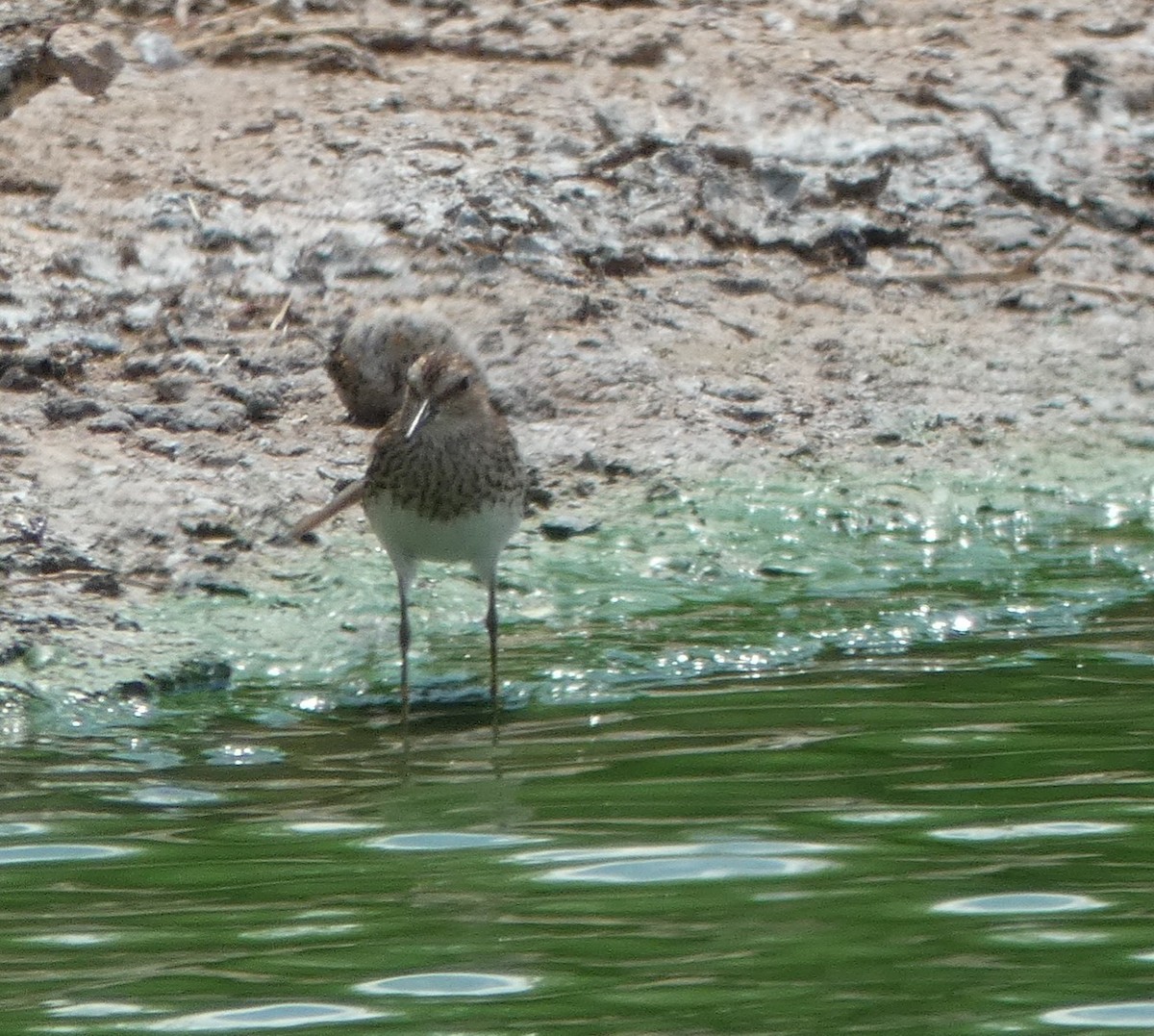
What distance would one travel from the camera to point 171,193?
383 inches

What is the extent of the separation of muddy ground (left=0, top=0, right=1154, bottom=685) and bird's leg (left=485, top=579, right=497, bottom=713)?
767mm

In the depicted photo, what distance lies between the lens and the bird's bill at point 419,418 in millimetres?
7105

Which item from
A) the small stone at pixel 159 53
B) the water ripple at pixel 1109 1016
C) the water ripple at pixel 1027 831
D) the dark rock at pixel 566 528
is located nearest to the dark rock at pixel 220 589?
the dark rock at pixel 566 528

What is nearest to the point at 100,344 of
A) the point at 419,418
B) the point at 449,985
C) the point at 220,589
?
the point at 220,589

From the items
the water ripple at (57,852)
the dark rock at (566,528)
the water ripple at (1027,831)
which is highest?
the dark rock at (566,528)

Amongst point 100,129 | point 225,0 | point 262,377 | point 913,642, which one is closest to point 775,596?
point 913,642

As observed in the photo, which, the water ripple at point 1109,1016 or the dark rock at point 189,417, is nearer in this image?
the water ripple at point 1109,1016

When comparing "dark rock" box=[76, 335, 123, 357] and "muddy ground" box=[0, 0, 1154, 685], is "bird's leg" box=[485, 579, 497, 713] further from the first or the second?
"dark rock" box=[76, 335, 123, 357]

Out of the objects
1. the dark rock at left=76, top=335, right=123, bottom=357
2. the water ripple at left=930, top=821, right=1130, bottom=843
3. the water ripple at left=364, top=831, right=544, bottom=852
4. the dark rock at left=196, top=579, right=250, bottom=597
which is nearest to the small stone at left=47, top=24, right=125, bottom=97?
the dark rock at left=76, top=335, right=123, bottom=357

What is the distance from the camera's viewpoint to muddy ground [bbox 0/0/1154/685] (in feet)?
28.1

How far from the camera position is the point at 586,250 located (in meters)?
9.90

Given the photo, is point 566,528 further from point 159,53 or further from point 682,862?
point 159,53

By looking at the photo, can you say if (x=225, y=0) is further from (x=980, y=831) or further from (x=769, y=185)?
(x=980, y=831)

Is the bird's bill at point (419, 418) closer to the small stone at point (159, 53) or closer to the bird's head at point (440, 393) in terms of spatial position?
the bird's head at point (440, 393)
